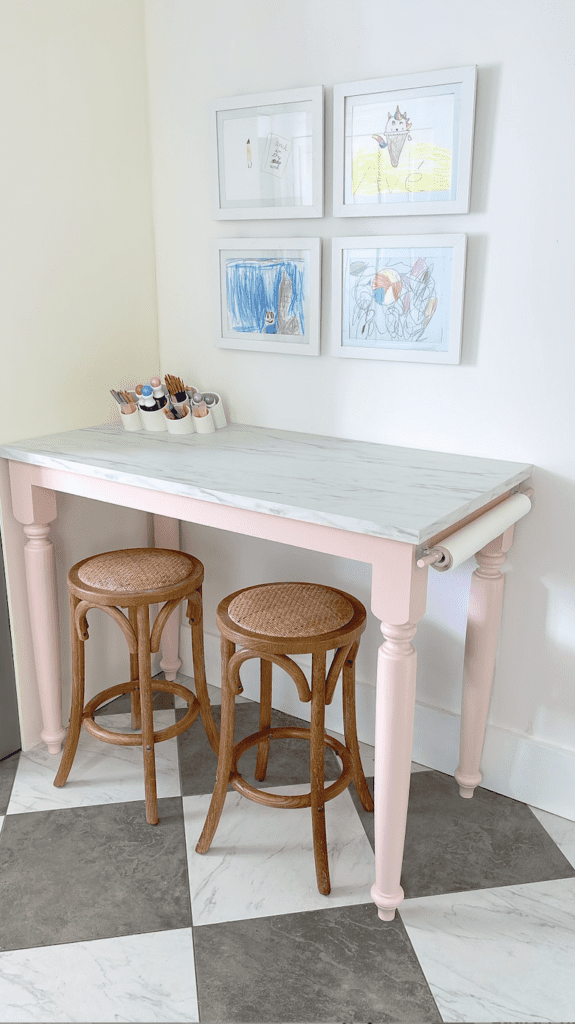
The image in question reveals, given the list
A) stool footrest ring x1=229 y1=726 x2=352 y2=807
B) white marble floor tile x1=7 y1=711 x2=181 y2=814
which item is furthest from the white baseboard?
white marble floor tile x1=7 y1=711 x2=181 y2=814

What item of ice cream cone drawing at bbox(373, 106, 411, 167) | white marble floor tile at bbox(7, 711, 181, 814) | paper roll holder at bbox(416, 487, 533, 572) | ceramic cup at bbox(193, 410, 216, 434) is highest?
ice cream cone drawing at bbox(373, 106, 411, 167)

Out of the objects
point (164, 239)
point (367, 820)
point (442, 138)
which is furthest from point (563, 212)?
point (367, 820)

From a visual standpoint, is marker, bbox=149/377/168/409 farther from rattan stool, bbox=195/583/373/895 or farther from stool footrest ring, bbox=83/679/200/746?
stool footrest ring, bbox=83/679/200/746

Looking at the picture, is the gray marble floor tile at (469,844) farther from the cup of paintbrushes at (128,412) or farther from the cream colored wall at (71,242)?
the cup of paintbrushes at (128,412)

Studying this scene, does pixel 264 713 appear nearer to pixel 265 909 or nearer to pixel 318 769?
pixel 318 769

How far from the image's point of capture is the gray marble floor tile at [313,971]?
5.00 ft

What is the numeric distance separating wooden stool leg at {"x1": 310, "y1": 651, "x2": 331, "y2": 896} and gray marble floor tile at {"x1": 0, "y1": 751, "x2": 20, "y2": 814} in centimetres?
85

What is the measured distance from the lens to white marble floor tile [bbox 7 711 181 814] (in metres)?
2.13

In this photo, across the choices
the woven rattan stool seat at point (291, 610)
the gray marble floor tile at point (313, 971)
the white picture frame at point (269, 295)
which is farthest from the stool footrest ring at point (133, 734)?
the white picture frame at point (269, 295)

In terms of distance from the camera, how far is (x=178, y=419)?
91.9 inches

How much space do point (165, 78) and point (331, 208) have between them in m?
0.73

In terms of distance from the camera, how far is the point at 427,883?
1843 millimetres

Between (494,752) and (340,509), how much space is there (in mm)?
963

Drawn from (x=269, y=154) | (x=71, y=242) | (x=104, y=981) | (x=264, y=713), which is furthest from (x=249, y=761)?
(x=269, y=154)
